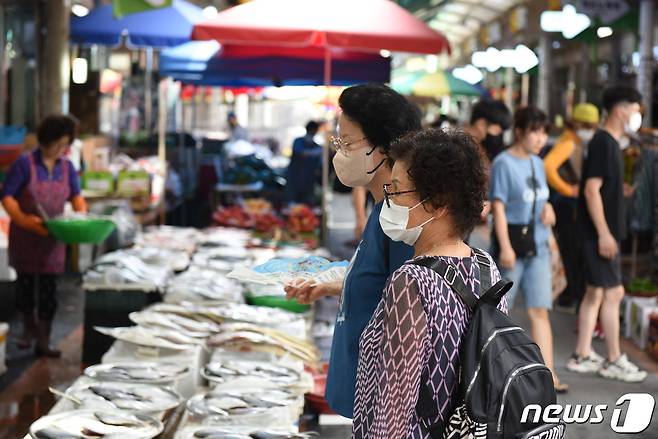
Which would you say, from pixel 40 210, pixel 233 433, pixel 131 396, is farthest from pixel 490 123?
pixel 233 433

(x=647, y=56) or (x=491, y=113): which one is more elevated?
(x=647, y=56)

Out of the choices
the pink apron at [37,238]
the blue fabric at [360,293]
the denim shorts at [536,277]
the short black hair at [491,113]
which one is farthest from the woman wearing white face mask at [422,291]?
the short black hair at [491,113]

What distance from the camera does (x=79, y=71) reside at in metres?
17.8

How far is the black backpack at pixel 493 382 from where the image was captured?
2924 mm

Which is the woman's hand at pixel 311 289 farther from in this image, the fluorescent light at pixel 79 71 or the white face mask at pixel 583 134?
the fluorescent light at pixel 79 71

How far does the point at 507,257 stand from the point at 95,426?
361 cm

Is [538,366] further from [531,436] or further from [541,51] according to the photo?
[541,51]

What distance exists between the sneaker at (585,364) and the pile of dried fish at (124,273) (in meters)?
3.17

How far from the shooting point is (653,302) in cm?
1017

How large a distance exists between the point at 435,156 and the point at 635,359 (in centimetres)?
682

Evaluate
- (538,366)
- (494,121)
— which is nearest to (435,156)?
(538,366)

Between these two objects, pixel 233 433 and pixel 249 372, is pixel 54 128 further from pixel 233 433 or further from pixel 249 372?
pixel 233 433

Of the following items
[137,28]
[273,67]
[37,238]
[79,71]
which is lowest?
[37,238]

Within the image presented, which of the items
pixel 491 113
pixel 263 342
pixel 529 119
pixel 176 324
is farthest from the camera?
pixel 491 113
